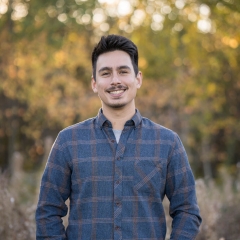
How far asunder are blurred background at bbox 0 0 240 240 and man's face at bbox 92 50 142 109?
85.6 inches

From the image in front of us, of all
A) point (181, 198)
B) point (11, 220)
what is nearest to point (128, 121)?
point (181, 198)

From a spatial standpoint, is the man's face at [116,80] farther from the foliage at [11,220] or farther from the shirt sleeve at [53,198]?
the foliage at [11,220]

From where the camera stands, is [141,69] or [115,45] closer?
[115,45]

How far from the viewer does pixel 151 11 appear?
8.45 m

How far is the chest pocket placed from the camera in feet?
9.04

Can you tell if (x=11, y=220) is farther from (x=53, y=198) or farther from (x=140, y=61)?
(x=140, y=61)

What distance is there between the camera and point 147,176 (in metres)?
2.77

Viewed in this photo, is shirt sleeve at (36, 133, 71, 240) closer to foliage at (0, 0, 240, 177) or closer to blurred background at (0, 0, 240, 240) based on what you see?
blurred background at (0, 0, 240, 240)

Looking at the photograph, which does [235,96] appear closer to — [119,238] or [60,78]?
[60,78]

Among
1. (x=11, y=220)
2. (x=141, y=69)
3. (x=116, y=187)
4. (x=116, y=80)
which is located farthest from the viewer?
(x=141, y=69)

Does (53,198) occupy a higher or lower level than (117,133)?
lower

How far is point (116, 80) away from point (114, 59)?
0.13 metres

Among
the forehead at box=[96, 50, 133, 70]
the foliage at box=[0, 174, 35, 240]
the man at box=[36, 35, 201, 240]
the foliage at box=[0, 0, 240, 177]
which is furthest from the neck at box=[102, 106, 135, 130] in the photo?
the foliage at box=[0, 0, 240, 177]

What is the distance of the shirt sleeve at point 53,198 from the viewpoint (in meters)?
2.78
